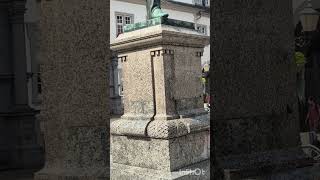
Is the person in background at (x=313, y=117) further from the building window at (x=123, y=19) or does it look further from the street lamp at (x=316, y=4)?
the building window at (x=123, y=19)

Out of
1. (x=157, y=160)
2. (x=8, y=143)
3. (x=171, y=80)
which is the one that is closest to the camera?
(x=157, y=160)

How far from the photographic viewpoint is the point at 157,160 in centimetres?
614

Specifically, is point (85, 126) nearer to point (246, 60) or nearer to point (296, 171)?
point (246, 60)

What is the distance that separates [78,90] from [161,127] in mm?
2346

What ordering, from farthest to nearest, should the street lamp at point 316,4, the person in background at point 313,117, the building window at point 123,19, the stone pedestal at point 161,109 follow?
the building window at point 123,19
the street lamp at point 316,4
the person in background at point 313,117
the stone pedestal at point 161,109

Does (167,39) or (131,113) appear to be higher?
(167,39)

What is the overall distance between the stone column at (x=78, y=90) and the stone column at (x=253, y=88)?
97 centimetres

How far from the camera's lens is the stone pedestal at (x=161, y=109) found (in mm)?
6145

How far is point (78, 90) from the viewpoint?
391cm

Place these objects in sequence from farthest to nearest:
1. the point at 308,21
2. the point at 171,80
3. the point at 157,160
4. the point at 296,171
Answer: the point at 308,21 → the point at 171,80 → the point at 157,160 → the point at 296,171

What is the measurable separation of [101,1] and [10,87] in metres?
7.08

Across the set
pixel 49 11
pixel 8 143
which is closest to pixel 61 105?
pixel 49 11

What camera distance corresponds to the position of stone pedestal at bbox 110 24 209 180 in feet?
20.2

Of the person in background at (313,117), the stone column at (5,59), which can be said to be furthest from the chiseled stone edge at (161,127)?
the stone column at (5,59)
